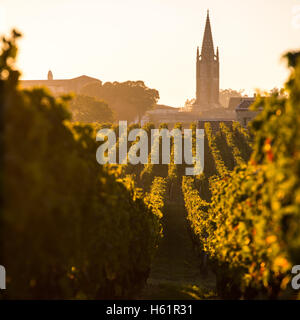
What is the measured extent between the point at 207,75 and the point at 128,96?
1400 inches

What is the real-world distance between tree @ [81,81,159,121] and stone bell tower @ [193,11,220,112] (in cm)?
2715

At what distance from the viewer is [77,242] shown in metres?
7.93

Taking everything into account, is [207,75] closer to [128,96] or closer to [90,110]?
[128,96]

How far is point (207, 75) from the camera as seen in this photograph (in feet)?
503

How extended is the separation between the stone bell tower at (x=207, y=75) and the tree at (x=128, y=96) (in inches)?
1069

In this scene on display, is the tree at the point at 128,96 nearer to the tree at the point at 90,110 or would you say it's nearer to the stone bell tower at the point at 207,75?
the tree at the point at 90,110

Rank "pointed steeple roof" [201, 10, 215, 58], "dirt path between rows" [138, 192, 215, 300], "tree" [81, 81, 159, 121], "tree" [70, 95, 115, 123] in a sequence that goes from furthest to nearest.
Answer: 1. "pointed steeple roof" [201, 10, 215, 58]
2. "tree" [81, 81, 159, 121]
3. "tree" [70, 95, 115, 123]
4. "dirt path between rows" [138, 192, 215, 300]

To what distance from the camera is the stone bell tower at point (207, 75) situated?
15275 centimetres

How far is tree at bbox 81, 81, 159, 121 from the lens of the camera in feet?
418

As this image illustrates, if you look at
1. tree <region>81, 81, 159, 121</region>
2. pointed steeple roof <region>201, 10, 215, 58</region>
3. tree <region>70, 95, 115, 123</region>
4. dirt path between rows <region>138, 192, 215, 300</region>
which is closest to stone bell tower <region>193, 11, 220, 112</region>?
pointed steeple roof <region>201, 10, 215, 58</region>

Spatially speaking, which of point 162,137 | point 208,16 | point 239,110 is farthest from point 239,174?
point 208,16

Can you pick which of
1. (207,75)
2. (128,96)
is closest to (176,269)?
(128,96)

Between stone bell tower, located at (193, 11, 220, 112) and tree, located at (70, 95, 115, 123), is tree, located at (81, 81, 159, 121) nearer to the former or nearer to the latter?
tree, located at (70, 95, 115, 123)
